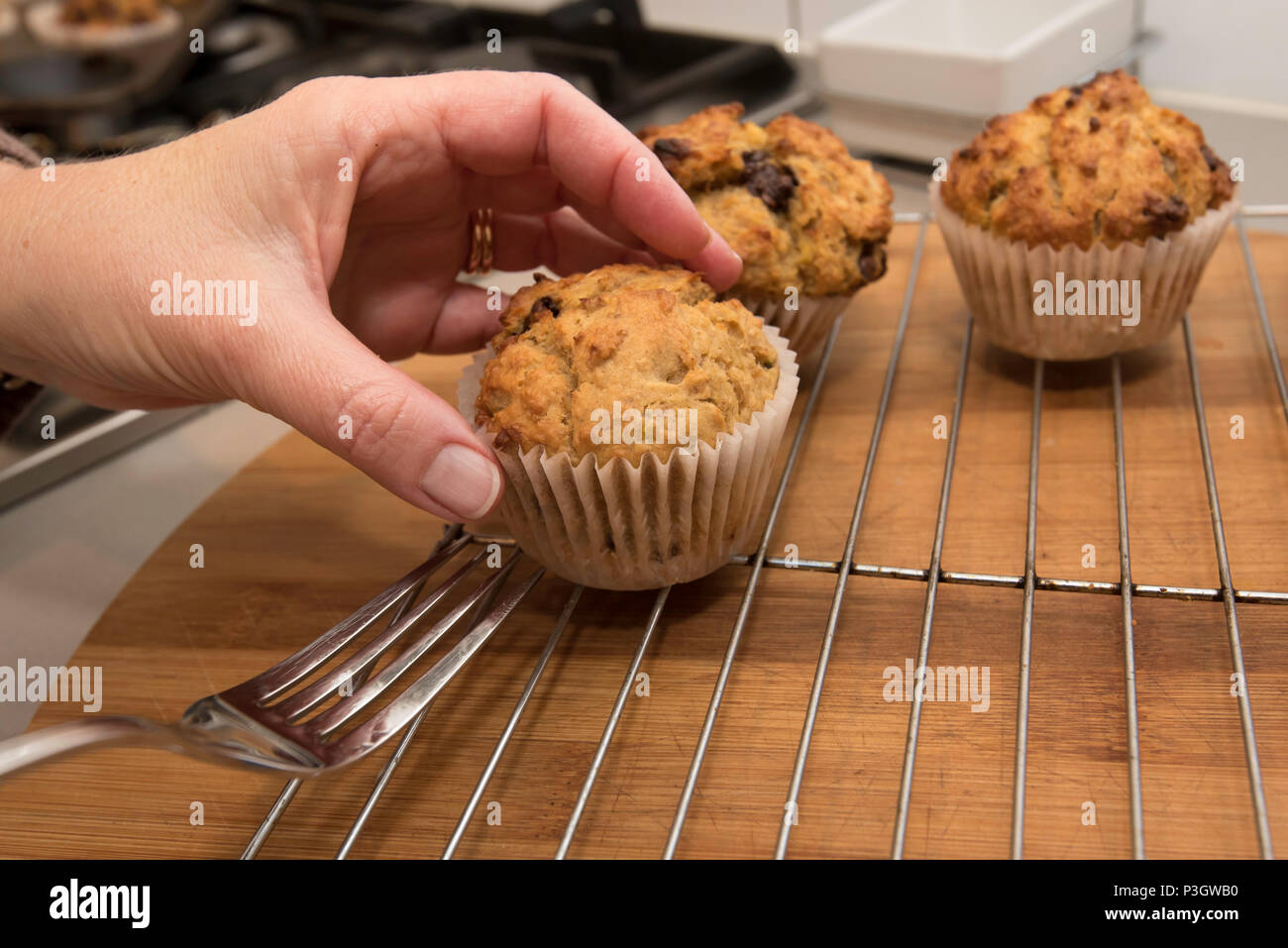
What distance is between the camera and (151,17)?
432 centimetres

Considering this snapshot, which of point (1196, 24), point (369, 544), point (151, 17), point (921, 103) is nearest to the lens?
point (369, 544)

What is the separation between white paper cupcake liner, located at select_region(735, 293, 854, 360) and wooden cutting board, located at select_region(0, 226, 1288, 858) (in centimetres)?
15

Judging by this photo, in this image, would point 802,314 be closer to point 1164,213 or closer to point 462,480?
point 1164,213

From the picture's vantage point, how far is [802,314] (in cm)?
233

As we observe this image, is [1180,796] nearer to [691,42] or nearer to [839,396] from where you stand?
[839,396]

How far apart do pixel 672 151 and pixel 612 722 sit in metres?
1.19

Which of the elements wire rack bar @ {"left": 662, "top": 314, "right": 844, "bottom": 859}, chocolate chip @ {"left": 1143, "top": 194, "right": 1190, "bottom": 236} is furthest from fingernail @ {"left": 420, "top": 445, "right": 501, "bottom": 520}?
chocolate chip @ {"left": 1143, "top": 194, "right": 1190, "bottom": 236}

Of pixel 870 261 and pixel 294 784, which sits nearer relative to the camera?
pixel 294 784

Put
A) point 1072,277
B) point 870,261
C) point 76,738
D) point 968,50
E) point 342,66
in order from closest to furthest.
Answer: point 76,738 → point 1072,277 → point 870,261 → point 968,50 → point 342,66

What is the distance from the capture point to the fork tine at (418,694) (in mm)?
1533

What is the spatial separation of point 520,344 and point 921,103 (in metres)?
2.04

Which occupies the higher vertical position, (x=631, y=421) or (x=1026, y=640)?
(x=631, y=421)

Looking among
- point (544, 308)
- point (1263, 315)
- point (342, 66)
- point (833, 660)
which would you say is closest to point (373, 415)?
point (544, 308)
